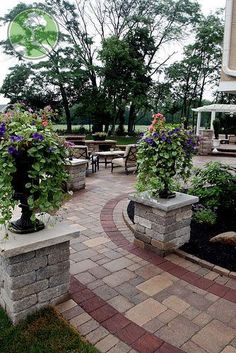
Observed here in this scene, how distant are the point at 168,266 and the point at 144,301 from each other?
0.68 m

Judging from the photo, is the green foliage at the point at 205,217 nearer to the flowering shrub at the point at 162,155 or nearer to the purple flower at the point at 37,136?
the flowering shrub at the point at 162,155

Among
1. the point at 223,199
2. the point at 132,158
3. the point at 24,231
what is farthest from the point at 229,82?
the point at 132,158

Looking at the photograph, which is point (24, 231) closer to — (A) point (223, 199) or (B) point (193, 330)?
(B) point (193, 330)

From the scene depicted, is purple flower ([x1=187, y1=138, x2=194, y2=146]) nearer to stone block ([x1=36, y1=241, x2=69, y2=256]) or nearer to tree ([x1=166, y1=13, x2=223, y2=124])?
stone block ([x1=36, y1=241, x2=69, y2=256])

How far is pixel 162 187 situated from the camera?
332 cm

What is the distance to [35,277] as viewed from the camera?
2223mm

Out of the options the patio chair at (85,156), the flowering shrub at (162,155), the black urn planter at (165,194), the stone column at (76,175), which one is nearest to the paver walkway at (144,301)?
the black urn planter at (165,194)

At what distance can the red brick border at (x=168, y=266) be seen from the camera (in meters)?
2.63

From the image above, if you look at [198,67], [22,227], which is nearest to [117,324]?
[22,227]

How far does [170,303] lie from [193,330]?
13.6 inches

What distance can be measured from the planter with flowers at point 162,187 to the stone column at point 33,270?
118 cm

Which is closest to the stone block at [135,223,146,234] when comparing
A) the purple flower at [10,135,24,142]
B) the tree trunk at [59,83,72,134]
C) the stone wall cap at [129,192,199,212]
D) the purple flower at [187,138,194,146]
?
the stone wall cap at [129,192,199,212]

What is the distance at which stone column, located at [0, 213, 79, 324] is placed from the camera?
2.11 metres

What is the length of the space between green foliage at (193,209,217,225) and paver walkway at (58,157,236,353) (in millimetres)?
993
